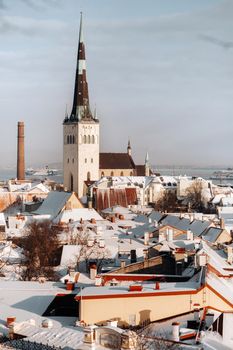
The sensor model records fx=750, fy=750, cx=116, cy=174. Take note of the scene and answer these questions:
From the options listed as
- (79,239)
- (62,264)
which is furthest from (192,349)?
(79,239)

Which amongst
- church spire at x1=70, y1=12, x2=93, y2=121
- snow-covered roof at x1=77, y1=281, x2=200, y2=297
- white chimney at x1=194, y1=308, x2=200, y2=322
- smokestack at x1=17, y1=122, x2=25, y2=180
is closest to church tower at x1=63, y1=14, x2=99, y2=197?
church spire at x1=70, y1=12, x2=93, y2=121

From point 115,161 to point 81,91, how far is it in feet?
59.5

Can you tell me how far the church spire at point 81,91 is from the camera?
4626 inches

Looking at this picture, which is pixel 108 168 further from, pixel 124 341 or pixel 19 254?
pixel 124 341

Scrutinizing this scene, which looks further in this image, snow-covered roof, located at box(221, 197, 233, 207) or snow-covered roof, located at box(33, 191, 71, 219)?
snow-covered roof, located at box(221, 197, 233, 207)

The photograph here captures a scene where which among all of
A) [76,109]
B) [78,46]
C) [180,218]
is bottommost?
[180,218]

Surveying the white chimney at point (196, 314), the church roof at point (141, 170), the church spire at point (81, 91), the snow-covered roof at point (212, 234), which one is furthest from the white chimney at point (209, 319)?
the church roof at point (141, 170)

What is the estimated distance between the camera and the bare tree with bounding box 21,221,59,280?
3179 centimetres

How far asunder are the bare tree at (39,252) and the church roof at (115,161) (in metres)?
83.4

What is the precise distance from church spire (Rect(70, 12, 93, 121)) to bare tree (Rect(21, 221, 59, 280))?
238 ft

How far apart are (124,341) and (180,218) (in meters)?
44.1

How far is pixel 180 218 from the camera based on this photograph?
190 feet

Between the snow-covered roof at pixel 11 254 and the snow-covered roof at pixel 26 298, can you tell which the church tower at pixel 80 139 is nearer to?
the snow-covered roof at pixel 11 254

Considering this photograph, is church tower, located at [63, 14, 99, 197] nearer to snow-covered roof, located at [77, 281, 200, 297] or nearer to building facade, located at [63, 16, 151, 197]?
building facade, located at [63, 16, 151, 197]
